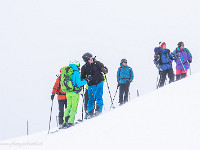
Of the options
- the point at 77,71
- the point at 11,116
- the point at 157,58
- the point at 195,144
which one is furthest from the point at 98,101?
the point at 11,116

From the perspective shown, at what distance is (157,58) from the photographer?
36.2 ft

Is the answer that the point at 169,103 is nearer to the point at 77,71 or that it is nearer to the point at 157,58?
the point at 77,71

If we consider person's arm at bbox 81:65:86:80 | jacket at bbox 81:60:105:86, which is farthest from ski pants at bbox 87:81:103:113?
person's arm at bbox 81:65:86:80

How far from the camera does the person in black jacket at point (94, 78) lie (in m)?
9.02

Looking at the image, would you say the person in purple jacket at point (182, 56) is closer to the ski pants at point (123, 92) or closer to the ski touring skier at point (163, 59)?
the ski touring skier at point (163, 59)

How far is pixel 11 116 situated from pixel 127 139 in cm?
17308

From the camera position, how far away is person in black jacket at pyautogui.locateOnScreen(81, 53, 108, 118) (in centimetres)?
902

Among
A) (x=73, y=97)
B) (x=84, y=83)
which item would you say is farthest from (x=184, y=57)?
(x=73, y=97)

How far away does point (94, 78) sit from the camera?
9016 mm

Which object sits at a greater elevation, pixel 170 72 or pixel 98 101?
pixel 170 72

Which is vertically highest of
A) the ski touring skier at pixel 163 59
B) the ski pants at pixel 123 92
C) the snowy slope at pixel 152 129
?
the ski touring skier at pixel 163 59

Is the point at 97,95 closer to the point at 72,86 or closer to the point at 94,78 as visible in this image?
the point at 94,78

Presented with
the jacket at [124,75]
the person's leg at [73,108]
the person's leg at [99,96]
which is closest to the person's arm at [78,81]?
the person's leg at [73,108]

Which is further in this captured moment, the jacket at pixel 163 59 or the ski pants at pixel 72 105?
the jacket at pixel 163 59
